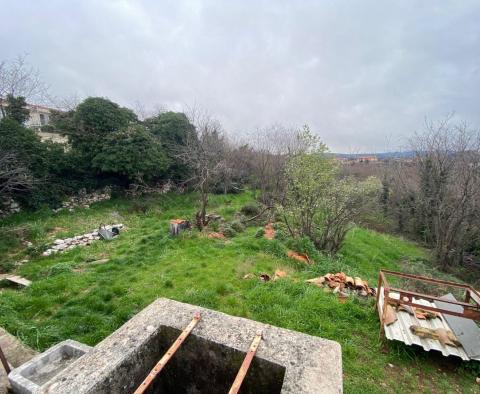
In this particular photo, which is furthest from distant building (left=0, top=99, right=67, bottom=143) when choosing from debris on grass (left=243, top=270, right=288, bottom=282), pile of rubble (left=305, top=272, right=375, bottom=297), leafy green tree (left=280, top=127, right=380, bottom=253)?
pile of rubble (left=305, top=272, right=375, bottom=297)

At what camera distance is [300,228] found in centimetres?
834

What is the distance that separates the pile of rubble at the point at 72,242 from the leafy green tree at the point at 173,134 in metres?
7.43

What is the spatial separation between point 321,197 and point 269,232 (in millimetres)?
2353

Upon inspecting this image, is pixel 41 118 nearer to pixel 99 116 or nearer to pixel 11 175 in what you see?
pixel 99 116

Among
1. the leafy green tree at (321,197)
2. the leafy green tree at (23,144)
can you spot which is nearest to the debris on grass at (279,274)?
the leafy green tree at (321,197)

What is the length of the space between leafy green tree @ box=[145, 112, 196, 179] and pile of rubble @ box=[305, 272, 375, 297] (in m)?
12.3

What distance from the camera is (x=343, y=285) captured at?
4996 millimetres

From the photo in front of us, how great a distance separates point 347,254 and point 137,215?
927cm

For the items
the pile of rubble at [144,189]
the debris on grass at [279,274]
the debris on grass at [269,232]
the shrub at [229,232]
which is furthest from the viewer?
the pile of rubble at [144,189]

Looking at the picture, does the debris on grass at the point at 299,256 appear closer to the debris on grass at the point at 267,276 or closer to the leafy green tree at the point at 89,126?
the debris on grass at the point at 267,276

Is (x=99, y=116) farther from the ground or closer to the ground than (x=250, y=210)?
farther from the ground

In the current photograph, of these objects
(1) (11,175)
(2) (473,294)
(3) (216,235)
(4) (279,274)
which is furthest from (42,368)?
(1) (11,175)

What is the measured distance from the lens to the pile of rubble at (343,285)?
4828mm

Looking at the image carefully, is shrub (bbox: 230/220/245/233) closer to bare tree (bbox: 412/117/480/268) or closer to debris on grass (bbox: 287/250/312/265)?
debris on grass (bbox: 287/250/312/265)
